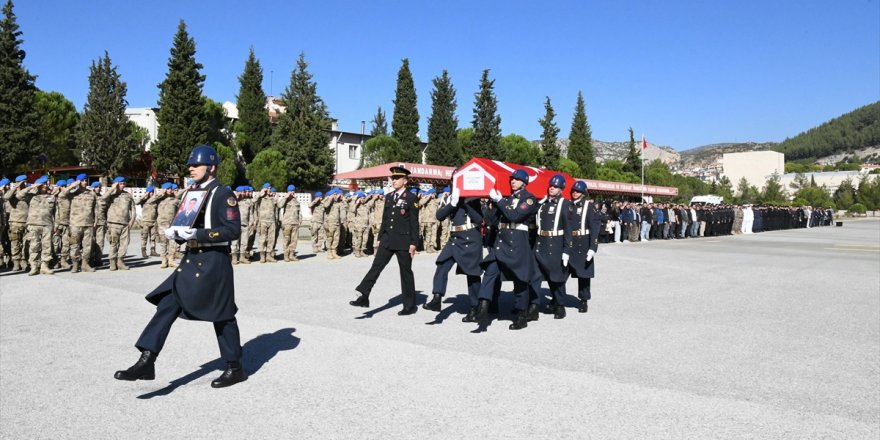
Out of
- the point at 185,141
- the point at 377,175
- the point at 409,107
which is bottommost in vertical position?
the point at 377,175

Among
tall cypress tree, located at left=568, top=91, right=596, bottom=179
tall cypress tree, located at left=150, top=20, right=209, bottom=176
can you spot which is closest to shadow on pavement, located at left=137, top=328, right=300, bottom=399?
tall cypress tree, located at left=150, top=20, right=209, bottom=176

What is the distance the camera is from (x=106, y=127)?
43.7 m

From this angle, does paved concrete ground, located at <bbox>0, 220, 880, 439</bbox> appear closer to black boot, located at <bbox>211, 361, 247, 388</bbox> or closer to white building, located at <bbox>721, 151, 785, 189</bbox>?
black boot, located at <bbox>211, 361, 247, 388</bbox>

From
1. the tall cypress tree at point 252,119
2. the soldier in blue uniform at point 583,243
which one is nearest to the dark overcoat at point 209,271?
the soldier in blue uniform at point 583,243

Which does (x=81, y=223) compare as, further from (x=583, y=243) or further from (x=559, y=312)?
(x=583, y=243)

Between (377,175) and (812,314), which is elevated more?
(377,175)

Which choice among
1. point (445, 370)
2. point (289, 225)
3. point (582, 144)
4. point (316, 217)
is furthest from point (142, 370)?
point (582, 144)

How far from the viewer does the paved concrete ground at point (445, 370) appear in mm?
4191

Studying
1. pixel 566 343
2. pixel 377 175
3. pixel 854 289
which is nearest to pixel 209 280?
pixel 566 343

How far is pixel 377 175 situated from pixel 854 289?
21.5 meters

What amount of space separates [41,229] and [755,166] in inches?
6392

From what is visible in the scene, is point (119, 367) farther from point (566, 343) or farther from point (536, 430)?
point (566, 343)

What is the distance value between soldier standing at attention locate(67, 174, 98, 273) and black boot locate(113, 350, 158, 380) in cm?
863

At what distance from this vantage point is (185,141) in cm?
4325
